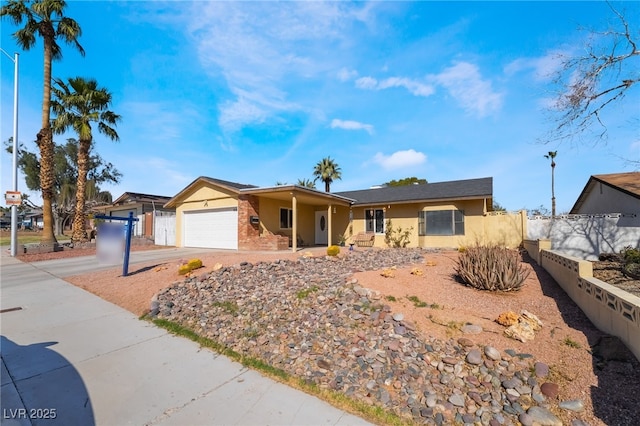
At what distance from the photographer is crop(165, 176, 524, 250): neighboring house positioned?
1438 centimetres

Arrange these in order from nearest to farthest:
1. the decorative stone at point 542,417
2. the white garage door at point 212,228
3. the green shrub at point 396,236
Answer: the decorative stone at point 542,417 < the white garage door at point 212,228 < the green shrub at point 396,236

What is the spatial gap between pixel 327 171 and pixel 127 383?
31.0 metres

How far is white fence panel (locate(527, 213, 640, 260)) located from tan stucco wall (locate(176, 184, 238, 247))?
48.9 feet

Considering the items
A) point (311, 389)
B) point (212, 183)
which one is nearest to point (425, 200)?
point (212, 183)

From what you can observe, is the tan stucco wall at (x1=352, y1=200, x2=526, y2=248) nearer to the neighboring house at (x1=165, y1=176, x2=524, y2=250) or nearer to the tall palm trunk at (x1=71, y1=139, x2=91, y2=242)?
the neighboring house at (x1=165, y1=176, x2=524, y2=250)

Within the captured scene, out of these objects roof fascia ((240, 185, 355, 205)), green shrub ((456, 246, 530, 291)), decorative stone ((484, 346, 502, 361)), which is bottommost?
decorative stone ((484, 346, 502, 361))

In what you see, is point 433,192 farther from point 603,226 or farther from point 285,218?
point 285,218

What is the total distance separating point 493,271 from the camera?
5934 mm

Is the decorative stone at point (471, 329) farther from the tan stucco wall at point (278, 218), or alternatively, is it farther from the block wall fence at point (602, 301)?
the tan stucco wall at point (278, 218)

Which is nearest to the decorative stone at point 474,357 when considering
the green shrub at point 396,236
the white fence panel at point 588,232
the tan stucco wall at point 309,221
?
the white fence panel at point 588,232

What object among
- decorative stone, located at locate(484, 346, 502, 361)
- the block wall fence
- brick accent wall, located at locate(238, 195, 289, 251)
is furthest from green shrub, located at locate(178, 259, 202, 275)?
the block wall fence

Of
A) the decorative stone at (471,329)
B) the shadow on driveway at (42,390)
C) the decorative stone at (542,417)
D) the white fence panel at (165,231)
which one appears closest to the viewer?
the shadow on driveway at (42,390)

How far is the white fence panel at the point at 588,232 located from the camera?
440 inches

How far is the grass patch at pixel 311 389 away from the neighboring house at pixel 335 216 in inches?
344
